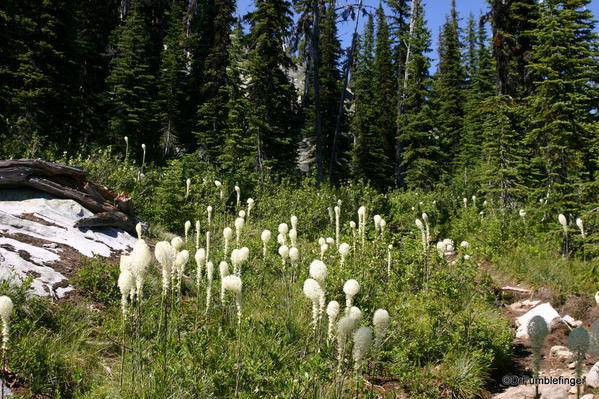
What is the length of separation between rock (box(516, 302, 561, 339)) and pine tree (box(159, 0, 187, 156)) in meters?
19.0

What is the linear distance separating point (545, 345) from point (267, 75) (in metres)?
14.7

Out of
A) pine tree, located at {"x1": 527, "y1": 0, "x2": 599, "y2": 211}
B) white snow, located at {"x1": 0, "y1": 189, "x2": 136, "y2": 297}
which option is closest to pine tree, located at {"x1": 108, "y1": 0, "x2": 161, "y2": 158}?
white snow, located at {"x1": 0, "y1": 189, "x2": 136, "y2": 297}

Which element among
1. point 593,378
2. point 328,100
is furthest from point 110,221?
point 328,100

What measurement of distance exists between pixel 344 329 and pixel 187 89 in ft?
78.0

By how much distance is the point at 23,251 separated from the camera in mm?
4328

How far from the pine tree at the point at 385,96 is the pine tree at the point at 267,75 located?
13.7m

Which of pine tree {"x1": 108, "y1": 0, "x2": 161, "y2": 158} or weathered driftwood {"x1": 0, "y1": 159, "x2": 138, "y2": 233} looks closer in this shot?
weathered driftwood {"x1": 0, "y1": 159, "x2": 138, "y2": 233}

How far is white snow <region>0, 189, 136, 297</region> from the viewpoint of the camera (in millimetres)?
4020

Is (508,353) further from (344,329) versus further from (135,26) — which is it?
(135,26)

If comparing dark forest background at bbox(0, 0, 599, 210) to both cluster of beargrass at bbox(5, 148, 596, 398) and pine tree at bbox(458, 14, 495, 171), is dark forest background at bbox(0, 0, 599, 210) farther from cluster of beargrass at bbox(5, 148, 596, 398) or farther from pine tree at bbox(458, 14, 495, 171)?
cluster of beargrass at bbox(5, 148, 596, 398)

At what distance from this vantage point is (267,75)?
17156 mm

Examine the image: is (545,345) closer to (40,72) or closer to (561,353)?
(561,353)

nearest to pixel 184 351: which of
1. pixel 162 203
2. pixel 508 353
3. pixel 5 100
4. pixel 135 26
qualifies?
pixel 508 353

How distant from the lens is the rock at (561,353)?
14.5ft
